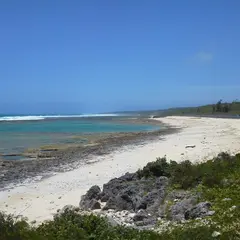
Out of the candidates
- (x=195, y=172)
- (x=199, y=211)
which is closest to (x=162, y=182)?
(x=195, y=172)

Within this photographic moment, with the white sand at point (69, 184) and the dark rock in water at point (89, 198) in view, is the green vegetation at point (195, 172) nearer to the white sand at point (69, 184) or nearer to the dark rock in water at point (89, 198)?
the dark rock in water at point (89, 198)

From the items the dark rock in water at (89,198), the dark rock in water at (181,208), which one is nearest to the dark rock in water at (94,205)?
the dark rock in water at (89,198)

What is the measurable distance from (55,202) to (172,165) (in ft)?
15.8

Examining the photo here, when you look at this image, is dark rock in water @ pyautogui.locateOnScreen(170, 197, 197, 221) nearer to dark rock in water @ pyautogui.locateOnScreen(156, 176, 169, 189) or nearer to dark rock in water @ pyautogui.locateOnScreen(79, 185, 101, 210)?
dark rock in water @ pyautogui.locateOnScreen(156, 176, 169, 189)

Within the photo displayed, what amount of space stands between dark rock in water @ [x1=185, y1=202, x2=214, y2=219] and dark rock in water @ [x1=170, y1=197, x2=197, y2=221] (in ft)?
0.75

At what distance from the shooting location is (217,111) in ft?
408

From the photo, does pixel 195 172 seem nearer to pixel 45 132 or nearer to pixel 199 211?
pixel 199 211

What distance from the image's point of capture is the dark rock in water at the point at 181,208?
10.2 meters

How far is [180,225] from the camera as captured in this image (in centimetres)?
915

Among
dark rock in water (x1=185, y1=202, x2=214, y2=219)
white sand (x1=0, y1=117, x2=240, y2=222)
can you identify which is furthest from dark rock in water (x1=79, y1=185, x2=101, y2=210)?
dark rock in water (x1=185, y1=202, x2=214, y2=219)

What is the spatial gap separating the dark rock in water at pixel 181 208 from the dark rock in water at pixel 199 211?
0.23m

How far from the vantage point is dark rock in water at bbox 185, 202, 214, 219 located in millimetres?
9696

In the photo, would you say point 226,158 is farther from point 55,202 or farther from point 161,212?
point 55,202

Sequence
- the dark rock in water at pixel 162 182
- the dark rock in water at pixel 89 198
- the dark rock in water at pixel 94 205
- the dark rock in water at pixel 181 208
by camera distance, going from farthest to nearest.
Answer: the dark rock in water at pixel 162 182 → the dark rock in water at pixel 89 198 → the dark rock in water at pixel 94 205 → the dark rock in water at pixel 181 208
